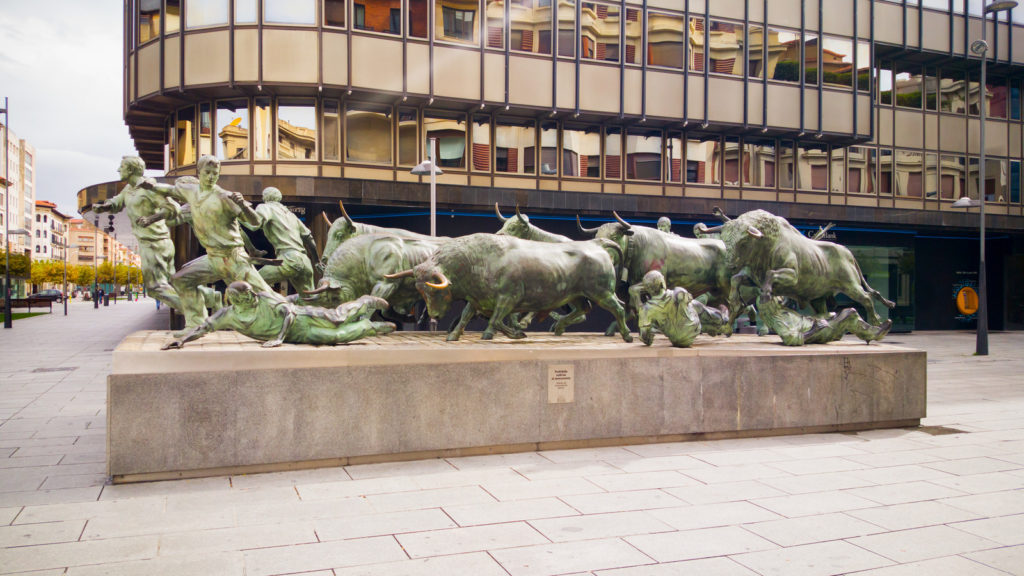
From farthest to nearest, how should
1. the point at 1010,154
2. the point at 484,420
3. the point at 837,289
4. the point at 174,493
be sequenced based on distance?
the point at 1010,154 → the point at 837,289 → the point at 484,420 → the point at 174,493

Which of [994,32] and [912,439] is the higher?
[994,32]

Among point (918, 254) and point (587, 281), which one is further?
point (918, 254)

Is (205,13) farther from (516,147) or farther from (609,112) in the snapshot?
(609,112)

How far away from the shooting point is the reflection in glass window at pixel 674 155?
26.1m

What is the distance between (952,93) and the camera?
31.7m

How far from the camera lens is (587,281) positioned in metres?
8.73

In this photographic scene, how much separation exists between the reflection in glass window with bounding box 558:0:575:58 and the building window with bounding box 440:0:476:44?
286 cm

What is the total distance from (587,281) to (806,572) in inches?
183

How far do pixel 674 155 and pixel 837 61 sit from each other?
749 cm

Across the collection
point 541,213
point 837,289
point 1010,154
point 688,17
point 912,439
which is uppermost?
point 688,17

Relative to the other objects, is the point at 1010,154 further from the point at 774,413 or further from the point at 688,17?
the point at 774,413

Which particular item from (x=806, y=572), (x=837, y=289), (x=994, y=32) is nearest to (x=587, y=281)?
(x=837, y=289)

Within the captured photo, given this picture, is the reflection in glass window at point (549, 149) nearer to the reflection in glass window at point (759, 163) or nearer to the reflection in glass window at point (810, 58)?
A: the reflection in glass window at point (759, 163)

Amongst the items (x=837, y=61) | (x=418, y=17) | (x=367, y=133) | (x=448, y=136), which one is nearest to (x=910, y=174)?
(x=837, y=61)
